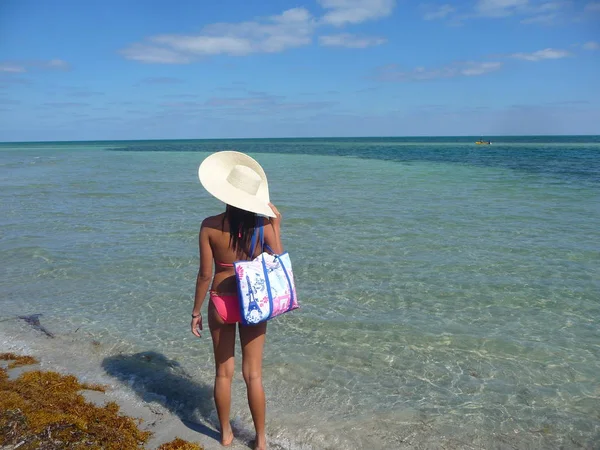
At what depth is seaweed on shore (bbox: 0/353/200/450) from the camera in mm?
3791

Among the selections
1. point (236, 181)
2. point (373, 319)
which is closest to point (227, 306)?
point (236, 181)

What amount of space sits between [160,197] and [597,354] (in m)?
15.5

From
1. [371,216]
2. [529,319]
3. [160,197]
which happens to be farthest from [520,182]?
[529,319]

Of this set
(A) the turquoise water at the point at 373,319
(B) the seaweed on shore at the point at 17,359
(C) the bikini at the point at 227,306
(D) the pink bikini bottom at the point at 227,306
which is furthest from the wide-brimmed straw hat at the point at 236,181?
(B) the seaweed on shore at the point at 17,359

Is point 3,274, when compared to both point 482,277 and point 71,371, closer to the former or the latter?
point 71,371

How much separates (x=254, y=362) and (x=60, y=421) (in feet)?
5.63

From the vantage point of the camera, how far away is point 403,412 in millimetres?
4656

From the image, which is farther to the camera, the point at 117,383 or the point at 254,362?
the point at 117,383

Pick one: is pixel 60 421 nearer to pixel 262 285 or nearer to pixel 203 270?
pixel 203 270

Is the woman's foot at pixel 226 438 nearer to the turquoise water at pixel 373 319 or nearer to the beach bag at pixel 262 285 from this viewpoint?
the turquoise water at pixel 373 319

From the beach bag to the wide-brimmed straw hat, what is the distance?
0.74ft

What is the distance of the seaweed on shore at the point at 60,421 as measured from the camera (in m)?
3.79

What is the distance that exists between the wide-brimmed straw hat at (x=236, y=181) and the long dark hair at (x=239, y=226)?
112 mm

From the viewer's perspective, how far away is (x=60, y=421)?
4004mm
